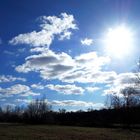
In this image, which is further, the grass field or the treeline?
the treeline

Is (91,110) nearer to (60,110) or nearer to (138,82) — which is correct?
(60,110)

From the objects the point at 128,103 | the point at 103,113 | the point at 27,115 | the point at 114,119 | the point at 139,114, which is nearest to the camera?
the point at 128,103

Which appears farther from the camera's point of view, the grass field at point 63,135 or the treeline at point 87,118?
the treeline at point 87,118

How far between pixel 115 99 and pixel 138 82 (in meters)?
50.9

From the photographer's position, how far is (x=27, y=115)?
152250 mm

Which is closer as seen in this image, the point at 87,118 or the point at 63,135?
the point at 63,135

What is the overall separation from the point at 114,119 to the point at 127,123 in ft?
138

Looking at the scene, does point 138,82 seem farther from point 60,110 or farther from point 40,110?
point 60,110

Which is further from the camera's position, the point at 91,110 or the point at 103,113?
the point at 91,110

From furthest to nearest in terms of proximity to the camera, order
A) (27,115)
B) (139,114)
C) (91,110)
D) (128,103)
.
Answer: (91,110)
(27,115)
(139,114)
(128,103)

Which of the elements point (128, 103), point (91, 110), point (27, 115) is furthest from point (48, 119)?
point (128, 103)

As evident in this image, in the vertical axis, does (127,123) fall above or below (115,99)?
below

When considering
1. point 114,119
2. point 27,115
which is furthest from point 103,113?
point 27,115

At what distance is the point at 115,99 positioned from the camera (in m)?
90.2
